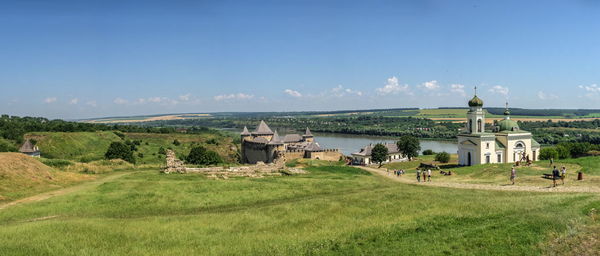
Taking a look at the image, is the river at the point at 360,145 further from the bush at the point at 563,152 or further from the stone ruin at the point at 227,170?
the stone ruin at the point at 227,170

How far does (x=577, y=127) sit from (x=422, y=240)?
6330 inches

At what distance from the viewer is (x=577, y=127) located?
461ft

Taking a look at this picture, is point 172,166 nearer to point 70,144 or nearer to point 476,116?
point 476,116

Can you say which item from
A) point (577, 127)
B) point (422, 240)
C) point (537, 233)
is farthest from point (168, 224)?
point (577, 127)

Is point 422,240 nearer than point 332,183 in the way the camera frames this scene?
Yes

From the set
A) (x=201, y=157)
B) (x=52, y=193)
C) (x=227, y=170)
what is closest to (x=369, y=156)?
(x=201, y=157)

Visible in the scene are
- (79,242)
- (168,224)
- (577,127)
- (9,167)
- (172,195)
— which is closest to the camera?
(79,242)

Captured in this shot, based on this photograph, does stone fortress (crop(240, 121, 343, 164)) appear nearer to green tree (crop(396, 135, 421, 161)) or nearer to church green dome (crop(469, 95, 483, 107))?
green tree (crop(396, 135, 421, 161))

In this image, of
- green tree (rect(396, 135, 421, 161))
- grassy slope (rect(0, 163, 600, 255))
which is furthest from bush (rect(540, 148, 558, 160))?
grassy slope (rect(0, 163, 600, 255))

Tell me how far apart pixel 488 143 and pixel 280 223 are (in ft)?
106

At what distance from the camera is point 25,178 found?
1972 centimetres

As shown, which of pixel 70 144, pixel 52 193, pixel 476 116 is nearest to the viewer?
pixel 52 193

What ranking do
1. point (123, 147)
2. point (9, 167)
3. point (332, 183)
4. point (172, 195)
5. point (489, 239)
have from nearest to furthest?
1. point (489, 239)
2. point (172, 195)
3. point (9, 167)
4. point (332, 183)
5. point (123, 147)

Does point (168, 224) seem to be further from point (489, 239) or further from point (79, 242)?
point (489, 239)
